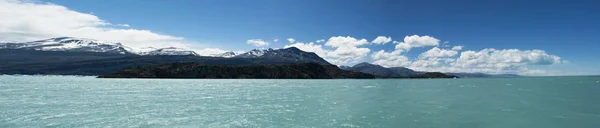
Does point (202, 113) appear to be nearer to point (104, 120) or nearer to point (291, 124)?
point (104, 120)

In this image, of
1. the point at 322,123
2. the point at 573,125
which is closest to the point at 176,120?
the point at 322,123

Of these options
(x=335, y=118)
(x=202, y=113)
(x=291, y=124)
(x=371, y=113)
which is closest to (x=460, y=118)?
(x=371, y=113)

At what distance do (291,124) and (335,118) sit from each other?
6.04 meters

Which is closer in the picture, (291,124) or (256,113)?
(291,124)

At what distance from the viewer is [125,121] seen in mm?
33219

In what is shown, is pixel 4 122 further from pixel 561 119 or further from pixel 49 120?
pixel 561 119

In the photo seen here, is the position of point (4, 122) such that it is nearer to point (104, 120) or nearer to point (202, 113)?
point (104, 120)

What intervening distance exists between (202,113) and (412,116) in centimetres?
2306

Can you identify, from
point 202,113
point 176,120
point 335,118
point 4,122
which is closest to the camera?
point 4,122

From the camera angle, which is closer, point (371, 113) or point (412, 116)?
point (412, 116)

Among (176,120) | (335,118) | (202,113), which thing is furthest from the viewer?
(202,113)

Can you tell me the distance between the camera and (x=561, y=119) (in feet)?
123

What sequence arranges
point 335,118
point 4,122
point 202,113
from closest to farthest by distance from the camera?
point 4,122 → point 335,118 → point 202,113

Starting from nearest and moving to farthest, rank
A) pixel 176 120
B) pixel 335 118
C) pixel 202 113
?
pixel 176 120, pixel 335 118, pixel 202 113
